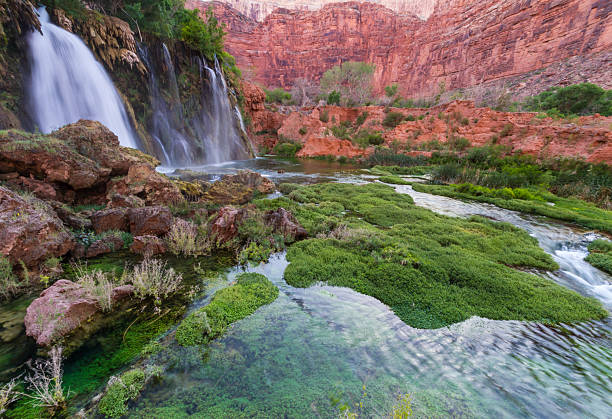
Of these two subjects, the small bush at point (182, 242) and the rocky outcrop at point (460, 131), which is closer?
the small bush at point (182, 242)

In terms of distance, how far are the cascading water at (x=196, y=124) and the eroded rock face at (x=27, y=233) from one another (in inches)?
605

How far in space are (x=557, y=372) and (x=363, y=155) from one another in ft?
117

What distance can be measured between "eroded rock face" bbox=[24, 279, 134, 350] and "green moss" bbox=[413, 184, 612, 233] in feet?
51.2

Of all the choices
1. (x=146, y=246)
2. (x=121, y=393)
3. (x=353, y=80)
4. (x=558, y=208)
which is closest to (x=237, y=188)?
(x=146, y=246)

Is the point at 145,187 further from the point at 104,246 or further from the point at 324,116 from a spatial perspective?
the point at 324,116

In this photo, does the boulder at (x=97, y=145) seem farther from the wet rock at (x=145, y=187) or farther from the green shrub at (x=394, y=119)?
the green shrub at (x=394, y=119)

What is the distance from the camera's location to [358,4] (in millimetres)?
92875

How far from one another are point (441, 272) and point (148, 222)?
23.3ft

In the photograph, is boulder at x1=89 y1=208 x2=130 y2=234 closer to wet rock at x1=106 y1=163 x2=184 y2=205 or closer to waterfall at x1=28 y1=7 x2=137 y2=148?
wet rock at x1=106 y1=163 x2=184 y2=205

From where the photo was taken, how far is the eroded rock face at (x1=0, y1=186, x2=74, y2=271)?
408 centimetres

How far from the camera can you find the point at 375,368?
317 cm

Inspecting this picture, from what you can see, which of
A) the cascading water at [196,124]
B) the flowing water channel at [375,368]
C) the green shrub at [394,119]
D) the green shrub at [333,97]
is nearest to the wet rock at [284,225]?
the flowing water channel at [375,368]

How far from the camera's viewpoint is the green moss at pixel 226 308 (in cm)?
345

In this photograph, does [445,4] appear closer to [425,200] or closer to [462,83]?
[462,83]
